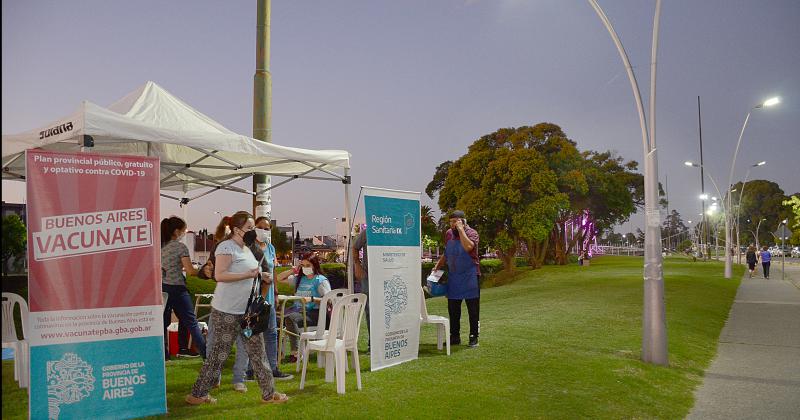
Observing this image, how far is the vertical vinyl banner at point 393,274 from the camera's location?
325 inches

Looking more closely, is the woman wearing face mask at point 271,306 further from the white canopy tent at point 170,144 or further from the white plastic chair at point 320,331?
the white canopy tent at point 170,144

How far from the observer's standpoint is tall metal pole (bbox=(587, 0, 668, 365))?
9.39 m

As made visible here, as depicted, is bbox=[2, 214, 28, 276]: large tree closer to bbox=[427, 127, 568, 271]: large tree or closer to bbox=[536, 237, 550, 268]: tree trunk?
bbox=[427, 127, 568, 271]: large tree

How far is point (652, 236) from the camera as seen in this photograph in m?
9.63

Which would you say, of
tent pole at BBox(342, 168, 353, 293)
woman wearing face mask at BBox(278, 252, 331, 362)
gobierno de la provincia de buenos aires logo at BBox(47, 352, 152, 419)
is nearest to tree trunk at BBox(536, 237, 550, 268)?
tent pole at BBox(342, 168, 353, 293)

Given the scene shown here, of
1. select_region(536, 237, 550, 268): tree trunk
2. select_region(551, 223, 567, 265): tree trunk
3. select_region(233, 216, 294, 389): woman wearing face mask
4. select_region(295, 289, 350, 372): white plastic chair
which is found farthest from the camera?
select_region(551, 223, 567, 265): tree trunk

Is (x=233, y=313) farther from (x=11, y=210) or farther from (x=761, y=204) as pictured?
(x=761, y=204)

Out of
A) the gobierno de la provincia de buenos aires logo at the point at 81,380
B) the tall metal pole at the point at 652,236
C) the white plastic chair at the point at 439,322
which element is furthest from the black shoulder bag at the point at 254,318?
the tall metal pole at the point at 652,236

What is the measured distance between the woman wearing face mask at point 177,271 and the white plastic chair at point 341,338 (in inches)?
77.6

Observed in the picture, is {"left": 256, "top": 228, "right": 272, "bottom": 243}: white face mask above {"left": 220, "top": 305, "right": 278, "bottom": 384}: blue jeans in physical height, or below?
above

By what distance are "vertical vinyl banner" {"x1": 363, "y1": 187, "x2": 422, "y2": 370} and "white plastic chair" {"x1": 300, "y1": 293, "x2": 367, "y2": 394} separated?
68cm

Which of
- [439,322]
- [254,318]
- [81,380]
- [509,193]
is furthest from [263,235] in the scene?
[509,193]

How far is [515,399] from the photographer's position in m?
6.94

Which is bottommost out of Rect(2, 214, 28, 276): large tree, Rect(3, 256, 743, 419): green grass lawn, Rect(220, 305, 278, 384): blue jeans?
Rect(3, 256, 743, 419): green grass lawn
